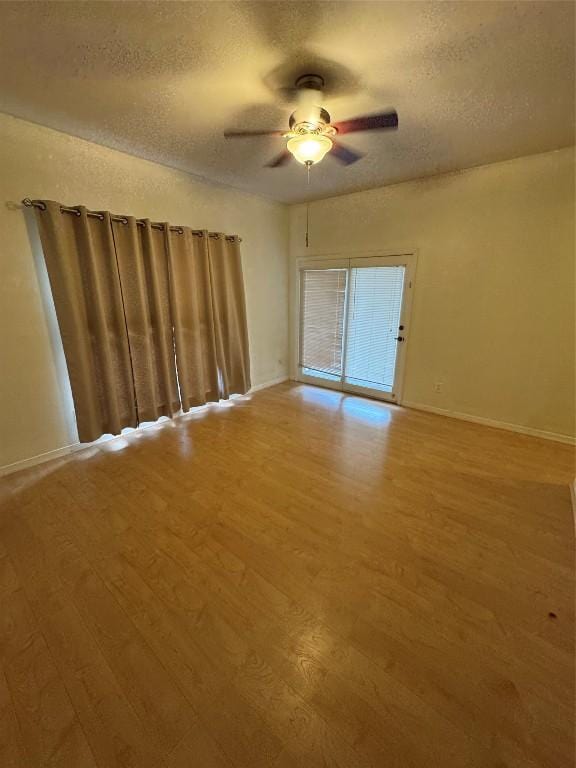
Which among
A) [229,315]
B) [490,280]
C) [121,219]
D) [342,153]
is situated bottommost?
[229,315]

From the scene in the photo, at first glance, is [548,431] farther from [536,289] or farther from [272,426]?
[272,426]

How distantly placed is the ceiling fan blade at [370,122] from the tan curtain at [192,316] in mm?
1848

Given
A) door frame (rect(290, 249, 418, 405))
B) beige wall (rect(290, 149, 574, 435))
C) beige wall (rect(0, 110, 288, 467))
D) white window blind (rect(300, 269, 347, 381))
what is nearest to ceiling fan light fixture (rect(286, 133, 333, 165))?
beige wall (rect(290, 149, 574, 435))

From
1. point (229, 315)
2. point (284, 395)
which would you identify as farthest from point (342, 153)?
point (284, 395)

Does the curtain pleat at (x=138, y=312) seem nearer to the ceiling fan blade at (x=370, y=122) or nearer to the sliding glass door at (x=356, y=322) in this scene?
the sliding glass door at (x=356, y=322)

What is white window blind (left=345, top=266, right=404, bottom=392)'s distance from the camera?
3.68m

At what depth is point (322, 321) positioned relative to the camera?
438cm

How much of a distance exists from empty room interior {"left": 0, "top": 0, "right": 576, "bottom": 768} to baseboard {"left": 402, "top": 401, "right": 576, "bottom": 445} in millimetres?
20

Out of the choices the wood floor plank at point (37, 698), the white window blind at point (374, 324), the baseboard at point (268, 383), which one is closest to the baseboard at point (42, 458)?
the wood floor plank at point (37, 698)

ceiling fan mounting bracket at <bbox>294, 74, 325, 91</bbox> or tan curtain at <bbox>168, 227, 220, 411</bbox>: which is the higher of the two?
ceiling fan mounting bracket at <bbox>294, 74, 325, 91</bbox>

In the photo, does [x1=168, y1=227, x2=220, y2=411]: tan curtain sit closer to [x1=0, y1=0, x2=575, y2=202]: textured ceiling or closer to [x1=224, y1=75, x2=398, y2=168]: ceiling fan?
[x1=0, y1=0, x2=575, y2=202]: textured ceiling

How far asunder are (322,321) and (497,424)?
242cm

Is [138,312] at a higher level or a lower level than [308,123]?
lower

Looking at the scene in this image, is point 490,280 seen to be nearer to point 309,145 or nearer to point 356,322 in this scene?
point 356,322
